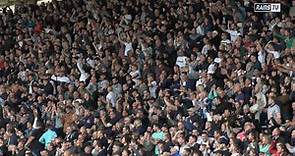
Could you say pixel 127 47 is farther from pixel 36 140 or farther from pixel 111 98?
pixel 36 140

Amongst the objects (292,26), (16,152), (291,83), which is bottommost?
(16,152)

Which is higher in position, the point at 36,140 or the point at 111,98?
the point at 111,98

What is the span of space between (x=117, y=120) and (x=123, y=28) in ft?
18.5

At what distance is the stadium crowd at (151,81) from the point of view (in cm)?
1903

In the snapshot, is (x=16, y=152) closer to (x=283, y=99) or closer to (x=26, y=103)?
(x=26, y=103)

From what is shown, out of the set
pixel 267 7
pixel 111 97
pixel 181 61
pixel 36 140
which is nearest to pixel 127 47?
pixel 181 61

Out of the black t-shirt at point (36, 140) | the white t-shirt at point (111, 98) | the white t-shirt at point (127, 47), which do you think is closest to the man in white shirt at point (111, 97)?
the white t-shirt at point (111, 98)

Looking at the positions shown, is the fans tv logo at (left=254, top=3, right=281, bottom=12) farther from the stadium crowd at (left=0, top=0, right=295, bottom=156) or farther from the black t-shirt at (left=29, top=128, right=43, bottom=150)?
the black t-shirt at (left=29, top=128, right=43, bottom=150)

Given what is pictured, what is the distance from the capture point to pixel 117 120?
21172mm

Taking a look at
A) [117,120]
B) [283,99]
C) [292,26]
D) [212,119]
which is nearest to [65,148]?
[117,120]

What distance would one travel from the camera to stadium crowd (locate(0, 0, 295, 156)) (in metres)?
19.0

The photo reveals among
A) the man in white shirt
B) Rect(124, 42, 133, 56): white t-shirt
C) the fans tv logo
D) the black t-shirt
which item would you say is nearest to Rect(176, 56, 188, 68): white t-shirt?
the man in white shirt

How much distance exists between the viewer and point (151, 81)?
2250 cm

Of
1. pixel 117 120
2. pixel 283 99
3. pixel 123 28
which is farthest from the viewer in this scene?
pixel 123 28
